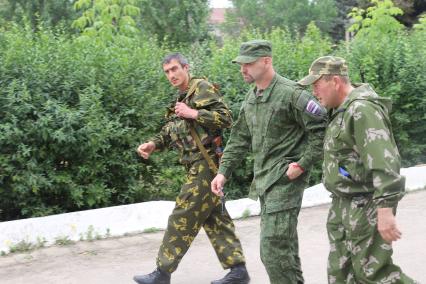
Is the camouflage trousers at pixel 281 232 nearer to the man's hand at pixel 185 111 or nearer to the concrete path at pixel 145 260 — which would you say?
the man's hand at pixel 185 111

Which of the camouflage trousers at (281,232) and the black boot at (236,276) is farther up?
the camouflage trousers at (281,232)

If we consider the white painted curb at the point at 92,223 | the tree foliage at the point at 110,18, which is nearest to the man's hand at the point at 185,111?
the white painted curb at the point at 92,223

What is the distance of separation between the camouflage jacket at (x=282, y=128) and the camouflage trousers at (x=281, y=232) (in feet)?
0.32

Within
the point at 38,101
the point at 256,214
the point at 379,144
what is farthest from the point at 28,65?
the point at 379,144

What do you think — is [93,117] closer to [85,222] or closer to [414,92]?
[85,222]

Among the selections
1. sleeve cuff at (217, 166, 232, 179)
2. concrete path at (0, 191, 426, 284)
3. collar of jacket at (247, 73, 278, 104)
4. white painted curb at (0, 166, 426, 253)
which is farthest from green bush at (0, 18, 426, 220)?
collar of jacket at (247, 73, 278, 104)

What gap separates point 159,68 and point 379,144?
14.4 feet

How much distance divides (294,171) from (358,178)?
1.99ft

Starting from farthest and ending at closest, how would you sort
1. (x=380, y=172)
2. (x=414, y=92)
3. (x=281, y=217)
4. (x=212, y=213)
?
(x=414, y=92), (x=212, y=213), (x=281, y=217), (x=380, y=172)

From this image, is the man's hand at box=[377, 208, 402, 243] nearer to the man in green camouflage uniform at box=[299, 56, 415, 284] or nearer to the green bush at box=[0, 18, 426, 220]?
the man in green camouflage uniform at box=[299, 56, 415, 284]

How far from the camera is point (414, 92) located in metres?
8.78

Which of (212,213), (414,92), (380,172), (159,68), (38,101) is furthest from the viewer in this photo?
(414,92)

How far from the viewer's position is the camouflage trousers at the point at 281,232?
3740mm

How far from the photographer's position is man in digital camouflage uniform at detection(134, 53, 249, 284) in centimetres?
457
